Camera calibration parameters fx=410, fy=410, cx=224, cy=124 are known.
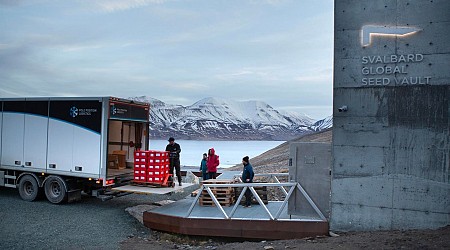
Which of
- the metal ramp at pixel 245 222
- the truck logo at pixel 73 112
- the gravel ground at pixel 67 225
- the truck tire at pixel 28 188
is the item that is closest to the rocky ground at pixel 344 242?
the metal ramp at pixel 245 222

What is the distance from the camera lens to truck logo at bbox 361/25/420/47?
8.17 m

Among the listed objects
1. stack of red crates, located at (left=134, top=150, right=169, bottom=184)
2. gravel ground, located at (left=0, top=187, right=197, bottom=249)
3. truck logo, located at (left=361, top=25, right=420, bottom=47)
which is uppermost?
truck logo, located at (left=361, top=25, right=420, bottom=47)

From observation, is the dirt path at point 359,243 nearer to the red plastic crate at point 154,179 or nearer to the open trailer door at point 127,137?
the red plastic crate at point 154,179

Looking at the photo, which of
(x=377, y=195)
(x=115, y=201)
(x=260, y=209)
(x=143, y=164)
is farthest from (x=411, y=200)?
(x=115, y=201)

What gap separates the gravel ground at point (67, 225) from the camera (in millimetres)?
8836

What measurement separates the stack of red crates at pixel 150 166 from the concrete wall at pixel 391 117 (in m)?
5.77

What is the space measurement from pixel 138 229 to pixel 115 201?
13.3ft

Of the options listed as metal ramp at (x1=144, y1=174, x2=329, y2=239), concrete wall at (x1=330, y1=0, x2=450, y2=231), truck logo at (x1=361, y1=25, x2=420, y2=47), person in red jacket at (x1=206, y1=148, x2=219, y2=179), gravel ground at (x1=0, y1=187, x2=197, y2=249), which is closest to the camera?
concrete wall at (x1=330, y1=0, x2=450, y2=231)

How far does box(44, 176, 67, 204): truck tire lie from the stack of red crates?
7.28ft

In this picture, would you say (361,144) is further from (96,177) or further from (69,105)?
(69,105)

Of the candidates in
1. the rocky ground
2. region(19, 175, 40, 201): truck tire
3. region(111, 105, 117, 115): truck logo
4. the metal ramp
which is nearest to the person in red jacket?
region(111, 105, 117, 115): truck logo

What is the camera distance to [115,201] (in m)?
14.2

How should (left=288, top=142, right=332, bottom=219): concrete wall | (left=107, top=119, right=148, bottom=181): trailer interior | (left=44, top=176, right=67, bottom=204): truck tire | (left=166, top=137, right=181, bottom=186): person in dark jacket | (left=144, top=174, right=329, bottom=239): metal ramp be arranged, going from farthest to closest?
(left=107, top=119, right=148, bottom=181): trailer interior, (left=166, top=137, right=181, bottom=186): person in dark jacket, (left=44, top=176, right=67, bottom=204): truck tire, (left=288, top=142, right=332, bottom=219): concrete wall, (left=144, top=174, right=329, bottom=239): metal ramp

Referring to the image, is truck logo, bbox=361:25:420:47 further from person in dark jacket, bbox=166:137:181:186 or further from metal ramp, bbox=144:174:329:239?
person in dark jacket, bbox=166:137:181:186
